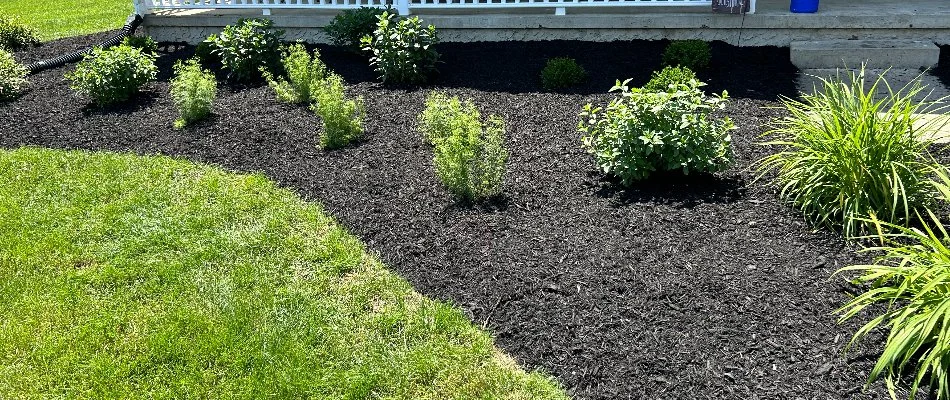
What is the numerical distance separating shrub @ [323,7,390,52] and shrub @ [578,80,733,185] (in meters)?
3.99

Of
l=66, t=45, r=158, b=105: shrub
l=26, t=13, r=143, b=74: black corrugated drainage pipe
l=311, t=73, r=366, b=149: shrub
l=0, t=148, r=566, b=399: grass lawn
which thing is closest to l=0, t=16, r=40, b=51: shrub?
l=26, t=13, r=143, b=74: black corrugated drainage pipe

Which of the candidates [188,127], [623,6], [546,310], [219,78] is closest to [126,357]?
[546,310]

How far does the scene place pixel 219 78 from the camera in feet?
26.0

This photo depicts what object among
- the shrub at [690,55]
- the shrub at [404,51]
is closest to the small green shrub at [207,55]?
the shrub at [404,51]

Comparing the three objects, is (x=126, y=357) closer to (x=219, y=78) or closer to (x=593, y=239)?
(x=593, y=239)

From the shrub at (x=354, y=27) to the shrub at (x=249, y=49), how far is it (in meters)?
0.62

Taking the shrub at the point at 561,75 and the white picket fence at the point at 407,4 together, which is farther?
the white picket fence at the point at 407,4

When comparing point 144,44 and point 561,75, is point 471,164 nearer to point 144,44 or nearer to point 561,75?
point 561,75

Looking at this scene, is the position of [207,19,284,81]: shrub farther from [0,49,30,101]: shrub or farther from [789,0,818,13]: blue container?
[789,0,818,13]: blue container

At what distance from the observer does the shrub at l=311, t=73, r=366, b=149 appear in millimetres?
5789

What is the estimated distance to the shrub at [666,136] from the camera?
4.59 m

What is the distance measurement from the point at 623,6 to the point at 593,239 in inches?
188

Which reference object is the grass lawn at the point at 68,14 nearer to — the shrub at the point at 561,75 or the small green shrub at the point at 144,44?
the small green shrub at the point at 144,44

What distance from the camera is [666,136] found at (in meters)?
4.59
